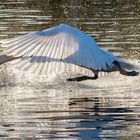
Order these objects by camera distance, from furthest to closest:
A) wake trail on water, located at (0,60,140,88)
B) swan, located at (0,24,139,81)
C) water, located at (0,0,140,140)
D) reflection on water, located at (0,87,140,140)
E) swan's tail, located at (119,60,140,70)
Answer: wake trail on water, located at (0,60,140,88), swan's tail, located at (119,60,140,70), swan, located at (0,24,139,81), water, located at (0,0,140,140), reflection on water, located at (0,87,140,140)

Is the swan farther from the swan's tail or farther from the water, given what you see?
the swan's tail

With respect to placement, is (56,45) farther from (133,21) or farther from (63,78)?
(133,21)

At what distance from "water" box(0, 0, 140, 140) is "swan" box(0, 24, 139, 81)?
640 mm

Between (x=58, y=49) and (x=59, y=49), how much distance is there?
0.04ft

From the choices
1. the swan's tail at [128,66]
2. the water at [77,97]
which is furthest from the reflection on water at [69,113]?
the swan's tail at [128,66]

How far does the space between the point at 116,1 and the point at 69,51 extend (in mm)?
18754

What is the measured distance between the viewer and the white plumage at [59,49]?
12.0 metres

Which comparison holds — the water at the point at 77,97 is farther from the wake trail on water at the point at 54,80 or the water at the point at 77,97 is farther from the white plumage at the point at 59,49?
the white plumage at the point at 59,49

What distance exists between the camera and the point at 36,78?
1600 centimetres

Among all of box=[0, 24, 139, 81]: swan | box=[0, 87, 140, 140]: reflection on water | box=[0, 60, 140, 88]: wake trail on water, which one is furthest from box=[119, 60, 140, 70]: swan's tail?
box=[0, 24, 139, 81]: swan

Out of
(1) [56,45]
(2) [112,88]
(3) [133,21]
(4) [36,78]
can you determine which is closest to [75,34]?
(1) [56,45]

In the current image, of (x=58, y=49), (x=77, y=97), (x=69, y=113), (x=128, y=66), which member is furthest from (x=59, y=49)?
(x=128, y=66)

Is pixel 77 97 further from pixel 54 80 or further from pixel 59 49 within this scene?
pixel 54 80

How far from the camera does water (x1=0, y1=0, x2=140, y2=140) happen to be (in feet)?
34.1
